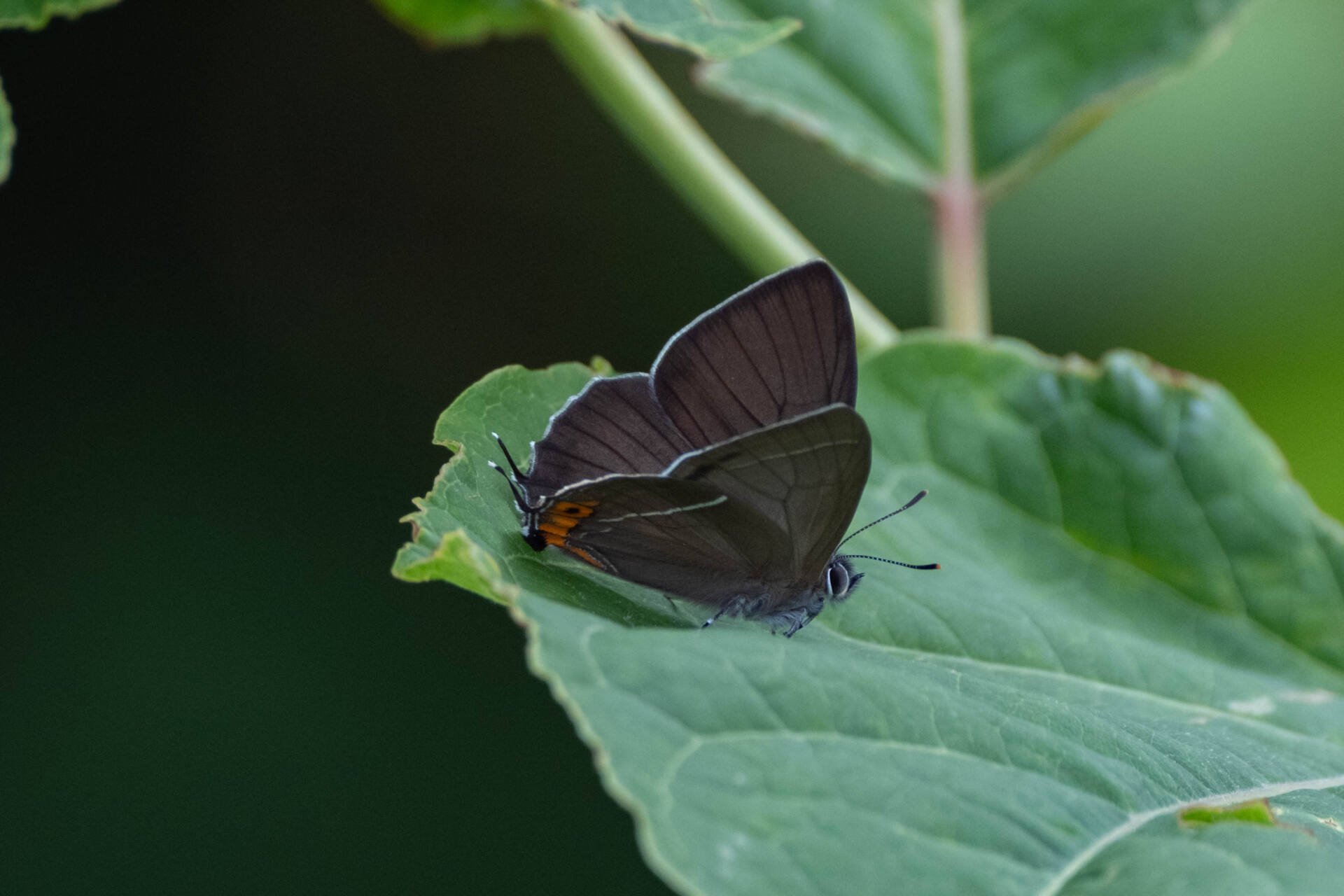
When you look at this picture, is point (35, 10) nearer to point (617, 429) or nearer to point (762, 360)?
point (617, 429)

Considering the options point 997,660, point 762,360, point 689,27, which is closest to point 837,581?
point 997,660

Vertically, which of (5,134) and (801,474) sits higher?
(5,134)

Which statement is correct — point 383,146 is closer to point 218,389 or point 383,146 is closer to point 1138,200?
point 218,389

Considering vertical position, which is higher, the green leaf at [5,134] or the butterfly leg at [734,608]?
the green leaf at [5,134]

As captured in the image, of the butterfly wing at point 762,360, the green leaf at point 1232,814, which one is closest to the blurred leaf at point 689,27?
the butterfly wing at point 762,360

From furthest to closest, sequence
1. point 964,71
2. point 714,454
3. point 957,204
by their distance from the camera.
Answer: point 964,71 < point 957,204 < point 714,454

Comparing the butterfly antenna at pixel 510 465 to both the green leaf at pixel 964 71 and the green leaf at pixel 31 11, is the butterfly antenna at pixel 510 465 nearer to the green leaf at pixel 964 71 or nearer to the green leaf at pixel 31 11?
the green leaf at pixel 31 11
